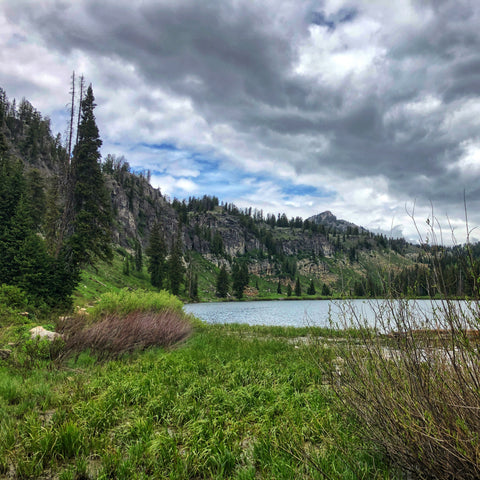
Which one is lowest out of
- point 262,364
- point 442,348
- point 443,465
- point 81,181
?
point 262,364

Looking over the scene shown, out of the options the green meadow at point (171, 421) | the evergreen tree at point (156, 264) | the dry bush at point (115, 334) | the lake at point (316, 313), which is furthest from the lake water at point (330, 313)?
the evergreen tree at point (156, 264)

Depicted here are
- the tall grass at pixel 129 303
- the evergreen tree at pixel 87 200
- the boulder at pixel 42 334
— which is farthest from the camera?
the evergreen tree at pixel 87 200

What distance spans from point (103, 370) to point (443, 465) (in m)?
8.04

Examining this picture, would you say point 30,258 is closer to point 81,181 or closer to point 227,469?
point 81,181

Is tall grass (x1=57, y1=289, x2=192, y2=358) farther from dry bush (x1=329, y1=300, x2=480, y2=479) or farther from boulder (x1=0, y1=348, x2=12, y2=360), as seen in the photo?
dry bush (x1=329, y1=300, x2=480, y2=479)

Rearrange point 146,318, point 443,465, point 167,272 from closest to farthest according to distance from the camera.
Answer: point 443,465 < point 146,318 < point 167,272

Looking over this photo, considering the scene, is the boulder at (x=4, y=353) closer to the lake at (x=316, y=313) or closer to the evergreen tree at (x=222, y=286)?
the lake at (x=316, y=313)

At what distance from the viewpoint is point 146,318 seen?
13.8 meters

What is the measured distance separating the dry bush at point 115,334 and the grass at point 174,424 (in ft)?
4.08

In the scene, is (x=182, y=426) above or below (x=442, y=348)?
below

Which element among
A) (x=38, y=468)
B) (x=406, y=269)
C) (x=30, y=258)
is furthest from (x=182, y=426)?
(x=30, y=258)

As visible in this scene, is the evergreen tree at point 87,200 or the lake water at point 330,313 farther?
the evergreen tree at point 87,200

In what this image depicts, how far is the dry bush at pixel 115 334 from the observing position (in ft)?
33.2

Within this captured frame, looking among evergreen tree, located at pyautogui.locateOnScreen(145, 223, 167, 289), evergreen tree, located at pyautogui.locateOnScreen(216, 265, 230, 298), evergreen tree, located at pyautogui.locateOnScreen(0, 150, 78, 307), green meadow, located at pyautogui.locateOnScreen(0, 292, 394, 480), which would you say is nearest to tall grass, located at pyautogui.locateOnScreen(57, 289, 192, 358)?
green meadow, located at pyautogui.locateOnScreen(0, 292, 394, 480)
